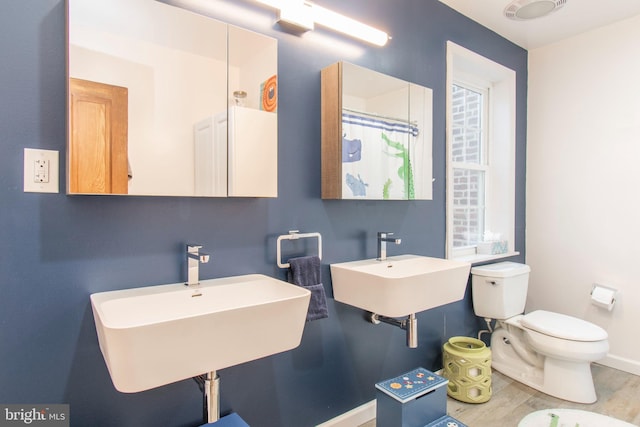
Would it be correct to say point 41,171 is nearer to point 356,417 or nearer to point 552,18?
point 356,417

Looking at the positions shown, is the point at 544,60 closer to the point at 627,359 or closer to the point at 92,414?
the point at 627,359

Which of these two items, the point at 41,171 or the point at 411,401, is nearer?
the point at 41,171

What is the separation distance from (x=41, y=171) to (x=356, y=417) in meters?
1.74

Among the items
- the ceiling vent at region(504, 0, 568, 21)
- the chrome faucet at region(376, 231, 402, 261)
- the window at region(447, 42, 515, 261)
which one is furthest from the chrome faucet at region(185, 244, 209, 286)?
the ceiling vent at region(504, 0, 568, 21)

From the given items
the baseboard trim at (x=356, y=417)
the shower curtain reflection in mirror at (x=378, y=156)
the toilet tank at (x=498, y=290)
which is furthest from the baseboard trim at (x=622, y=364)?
the shower curtain reflection in mirror at (x=378, y=156)

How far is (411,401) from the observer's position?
1617 mm

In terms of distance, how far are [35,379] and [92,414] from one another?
21cm

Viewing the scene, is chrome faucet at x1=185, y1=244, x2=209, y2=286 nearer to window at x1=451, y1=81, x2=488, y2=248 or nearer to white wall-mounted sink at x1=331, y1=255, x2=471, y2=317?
white wall-mounted sink at x1=331, y1=255, x2=471, y2=317

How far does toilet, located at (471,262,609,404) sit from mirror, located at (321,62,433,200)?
89 centimetres

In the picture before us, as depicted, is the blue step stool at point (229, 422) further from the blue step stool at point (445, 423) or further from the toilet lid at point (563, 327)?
the toilet lid at point (563, 327)

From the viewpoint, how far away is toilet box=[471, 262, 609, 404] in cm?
205

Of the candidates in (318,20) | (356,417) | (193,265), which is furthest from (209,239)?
(356,417)

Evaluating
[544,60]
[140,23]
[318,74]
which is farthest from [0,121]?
[544,60]

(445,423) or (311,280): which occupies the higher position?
(311,280)
